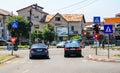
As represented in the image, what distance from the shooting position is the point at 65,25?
11081 centimetres

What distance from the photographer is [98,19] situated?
120 feet

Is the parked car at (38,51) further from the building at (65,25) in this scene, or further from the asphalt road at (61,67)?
the building at (65,25)

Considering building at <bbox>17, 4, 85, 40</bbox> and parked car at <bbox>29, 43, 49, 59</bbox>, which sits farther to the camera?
building at <bbox>17, 4, 85, 40</bbox>

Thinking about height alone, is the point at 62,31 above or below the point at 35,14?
below

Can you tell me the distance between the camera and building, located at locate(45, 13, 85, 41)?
110 metres

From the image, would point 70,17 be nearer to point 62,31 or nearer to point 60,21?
point 60,21

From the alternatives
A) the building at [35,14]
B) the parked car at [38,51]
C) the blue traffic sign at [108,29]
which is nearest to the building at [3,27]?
the building at [35,14]

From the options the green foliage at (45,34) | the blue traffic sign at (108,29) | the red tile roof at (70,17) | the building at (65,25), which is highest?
the red tile roof at (70,17)

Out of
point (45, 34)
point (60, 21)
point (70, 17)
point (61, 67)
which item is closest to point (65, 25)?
point (60, 21)

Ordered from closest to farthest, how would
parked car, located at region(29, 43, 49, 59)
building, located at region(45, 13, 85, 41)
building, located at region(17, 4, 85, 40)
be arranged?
1. parked car, located at region(29, 43, 49, 59)
2. building, located at region(45, 13, 85, 41)
3. building, located at region(17, 4, 85, 40)

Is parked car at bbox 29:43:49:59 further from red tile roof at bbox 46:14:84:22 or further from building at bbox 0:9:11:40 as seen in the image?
red tile roof at bbox 46:14:84:22

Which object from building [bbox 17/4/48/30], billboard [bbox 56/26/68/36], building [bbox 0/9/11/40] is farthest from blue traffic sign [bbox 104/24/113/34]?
building [bbox 17/4/48/30]

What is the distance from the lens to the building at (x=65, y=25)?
10994cm

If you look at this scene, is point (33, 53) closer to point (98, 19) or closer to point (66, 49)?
point (66, 49)
